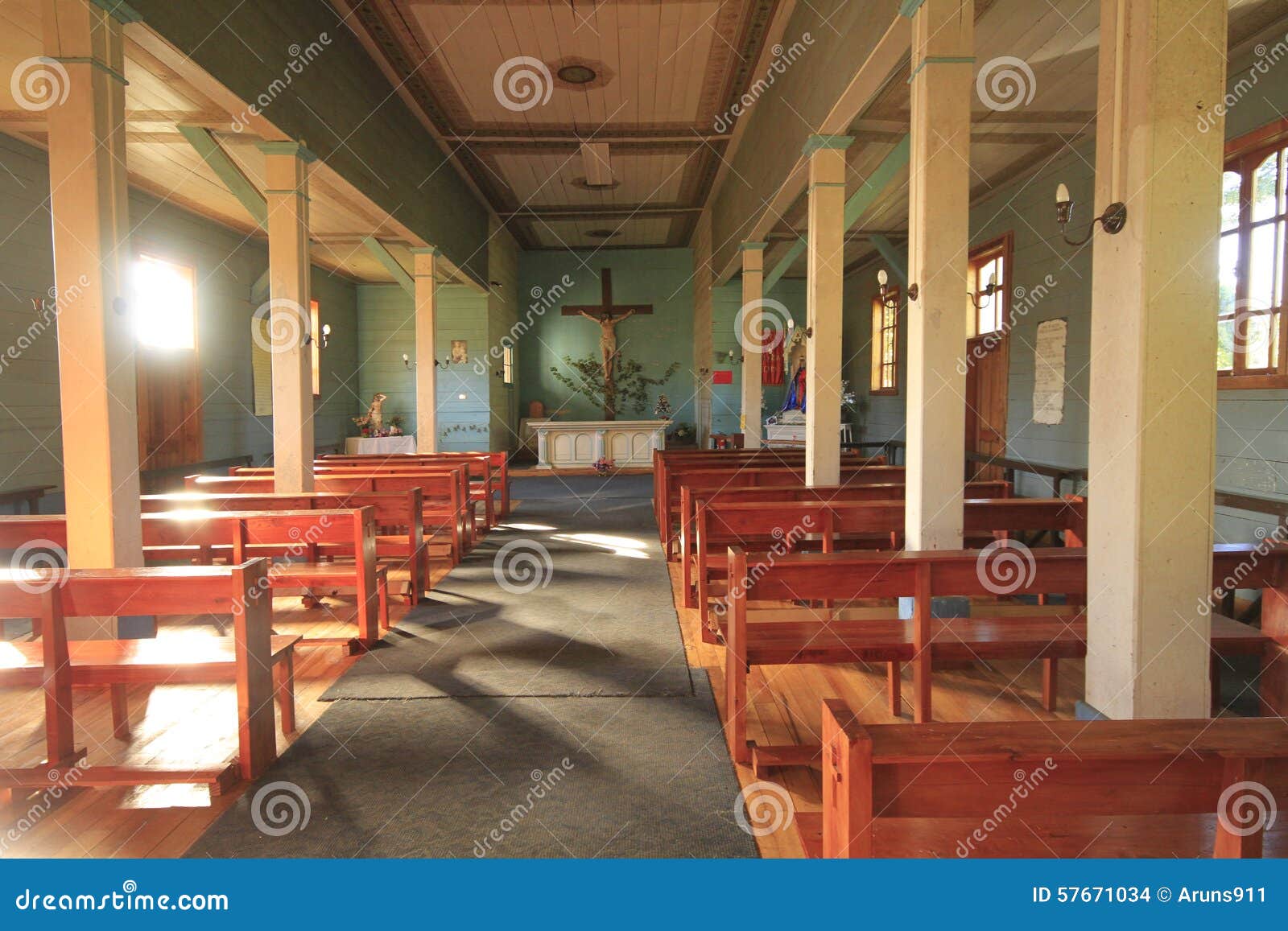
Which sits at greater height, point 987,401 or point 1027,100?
point 1027,100

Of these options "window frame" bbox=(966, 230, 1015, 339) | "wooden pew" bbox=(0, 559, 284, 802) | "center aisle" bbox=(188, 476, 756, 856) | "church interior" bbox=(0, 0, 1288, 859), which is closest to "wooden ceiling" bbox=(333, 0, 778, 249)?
"church interior" bbox=(0, 0, 1288, 859)

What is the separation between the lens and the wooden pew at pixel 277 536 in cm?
387

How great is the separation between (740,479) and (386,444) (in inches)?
342

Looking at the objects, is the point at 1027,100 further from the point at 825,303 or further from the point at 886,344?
the point at 886,344

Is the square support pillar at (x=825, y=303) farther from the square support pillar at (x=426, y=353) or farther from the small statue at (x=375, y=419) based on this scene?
the small statue at (x=375, y=419)

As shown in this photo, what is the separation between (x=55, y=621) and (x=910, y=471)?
344 centimetres

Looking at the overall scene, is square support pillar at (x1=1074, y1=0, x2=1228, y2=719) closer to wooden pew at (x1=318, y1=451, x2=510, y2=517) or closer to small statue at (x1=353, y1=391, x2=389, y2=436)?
wooden pew at (x1=318, y1=451, x2=510, y2=517)

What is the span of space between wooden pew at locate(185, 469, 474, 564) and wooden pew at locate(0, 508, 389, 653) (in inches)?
53.4

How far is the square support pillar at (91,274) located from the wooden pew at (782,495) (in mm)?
2812

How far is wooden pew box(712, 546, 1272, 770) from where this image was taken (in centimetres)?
270

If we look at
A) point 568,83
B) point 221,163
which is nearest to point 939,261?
point 221,163

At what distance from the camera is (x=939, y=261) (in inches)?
142

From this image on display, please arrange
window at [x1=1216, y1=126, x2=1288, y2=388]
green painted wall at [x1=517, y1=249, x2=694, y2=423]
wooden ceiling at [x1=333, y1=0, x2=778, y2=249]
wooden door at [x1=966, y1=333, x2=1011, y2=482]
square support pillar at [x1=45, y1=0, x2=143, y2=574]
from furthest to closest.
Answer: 1. green painted wall at [x1=517, y1=249, x2=694, y2=423]
2. wooden door at [x1=966, y1=333, x2=1011, y2=482]
3. wooden ceiling at [x1=333, y1=0, x2=778, y2=249]
4. window at [x1=1216, y1=126, x2=1288, y2=388]
5. square support pillar at [x1=45, y1=0, x2=143, y2=574]

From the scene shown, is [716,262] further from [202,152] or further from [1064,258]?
[202,152]
